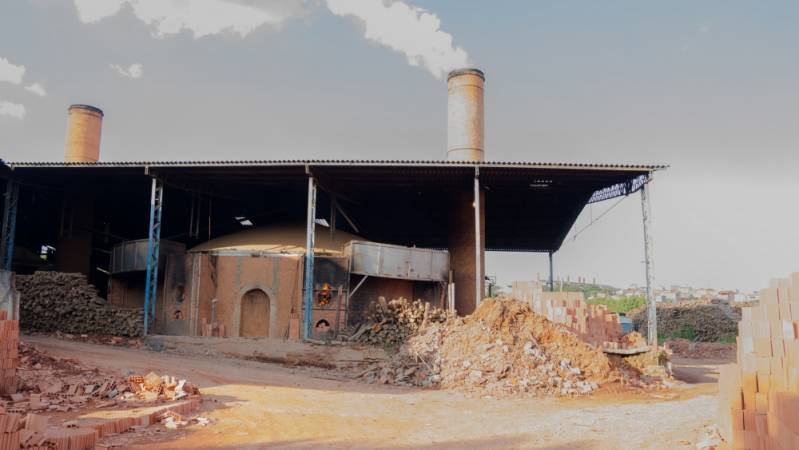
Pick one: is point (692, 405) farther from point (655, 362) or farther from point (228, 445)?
point (228, 445)

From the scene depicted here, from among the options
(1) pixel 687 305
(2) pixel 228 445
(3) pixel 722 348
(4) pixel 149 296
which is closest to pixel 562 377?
(2) pixel 228 445

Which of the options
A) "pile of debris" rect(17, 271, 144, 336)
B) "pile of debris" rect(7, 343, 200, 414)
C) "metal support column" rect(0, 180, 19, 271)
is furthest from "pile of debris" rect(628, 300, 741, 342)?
"metal support column" rect(0, 180, 19, 271)

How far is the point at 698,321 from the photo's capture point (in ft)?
123

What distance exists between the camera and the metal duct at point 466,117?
97.9 ft

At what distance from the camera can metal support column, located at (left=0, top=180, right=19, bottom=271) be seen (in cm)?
2552

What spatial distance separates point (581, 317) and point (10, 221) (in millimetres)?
22529

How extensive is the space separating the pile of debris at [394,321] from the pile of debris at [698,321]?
21.0 meters

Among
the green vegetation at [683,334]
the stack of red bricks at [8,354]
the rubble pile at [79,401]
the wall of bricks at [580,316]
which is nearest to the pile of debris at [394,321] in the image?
the wall of bricks at [580,316]

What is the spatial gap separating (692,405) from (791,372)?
6.10 m

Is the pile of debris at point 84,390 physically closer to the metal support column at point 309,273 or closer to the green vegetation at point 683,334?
the metal support column at point 309,273

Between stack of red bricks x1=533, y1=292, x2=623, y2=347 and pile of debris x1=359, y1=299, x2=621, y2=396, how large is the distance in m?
2.81

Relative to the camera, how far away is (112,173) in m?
24.7

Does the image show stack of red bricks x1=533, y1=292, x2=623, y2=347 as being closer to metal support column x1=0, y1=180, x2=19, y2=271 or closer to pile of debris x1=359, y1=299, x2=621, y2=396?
pile of debris x1=359, y1=299, x2=621, y2=396

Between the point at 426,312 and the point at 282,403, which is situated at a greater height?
the point at 426,312
